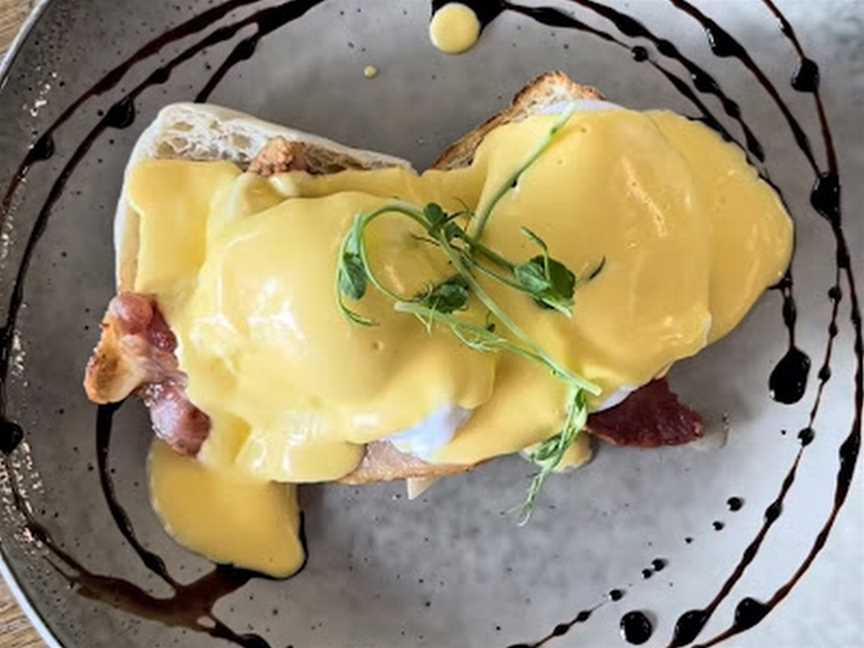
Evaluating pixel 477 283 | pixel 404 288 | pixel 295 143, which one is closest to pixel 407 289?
pixel 404 288

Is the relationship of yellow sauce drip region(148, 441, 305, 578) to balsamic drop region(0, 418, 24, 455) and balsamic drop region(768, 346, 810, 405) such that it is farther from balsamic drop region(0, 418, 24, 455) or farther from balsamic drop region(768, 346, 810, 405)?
balsamic drop region(768, 346, 810, 405)

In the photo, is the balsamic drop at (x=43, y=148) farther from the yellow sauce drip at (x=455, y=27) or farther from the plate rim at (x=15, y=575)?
the yellow sauce drip at (x=455, y=27)

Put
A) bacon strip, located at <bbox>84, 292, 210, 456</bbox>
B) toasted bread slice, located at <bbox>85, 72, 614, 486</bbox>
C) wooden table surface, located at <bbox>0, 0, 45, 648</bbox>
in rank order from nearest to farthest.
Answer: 1. bacon strip, located at <bbox>84, 292, 210, 456</bbox>
2. toasted bread slice, located at <bbox>85, 72, 614, 486</bbox>
3. wooden table surface, located at <bbox>0, 0, 45, 648</bbox>

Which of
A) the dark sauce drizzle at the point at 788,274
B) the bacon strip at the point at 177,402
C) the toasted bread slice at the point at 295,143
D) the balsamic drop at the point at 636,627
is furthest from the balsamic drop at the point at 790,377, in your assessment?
the toasted bread slice at the point at 295,143

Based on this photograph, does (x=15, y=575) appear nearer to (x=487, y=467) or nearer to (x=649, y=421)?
(x=487, y=467)

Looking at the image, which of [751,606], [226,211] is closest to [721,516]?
[751,606]

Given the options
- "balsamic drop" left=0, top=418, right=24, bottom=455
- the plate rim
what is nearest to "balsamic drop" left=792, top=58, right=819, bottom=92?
the plate rim

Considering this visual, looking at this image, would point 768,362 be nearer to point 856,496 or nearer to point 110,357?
point 856,496
